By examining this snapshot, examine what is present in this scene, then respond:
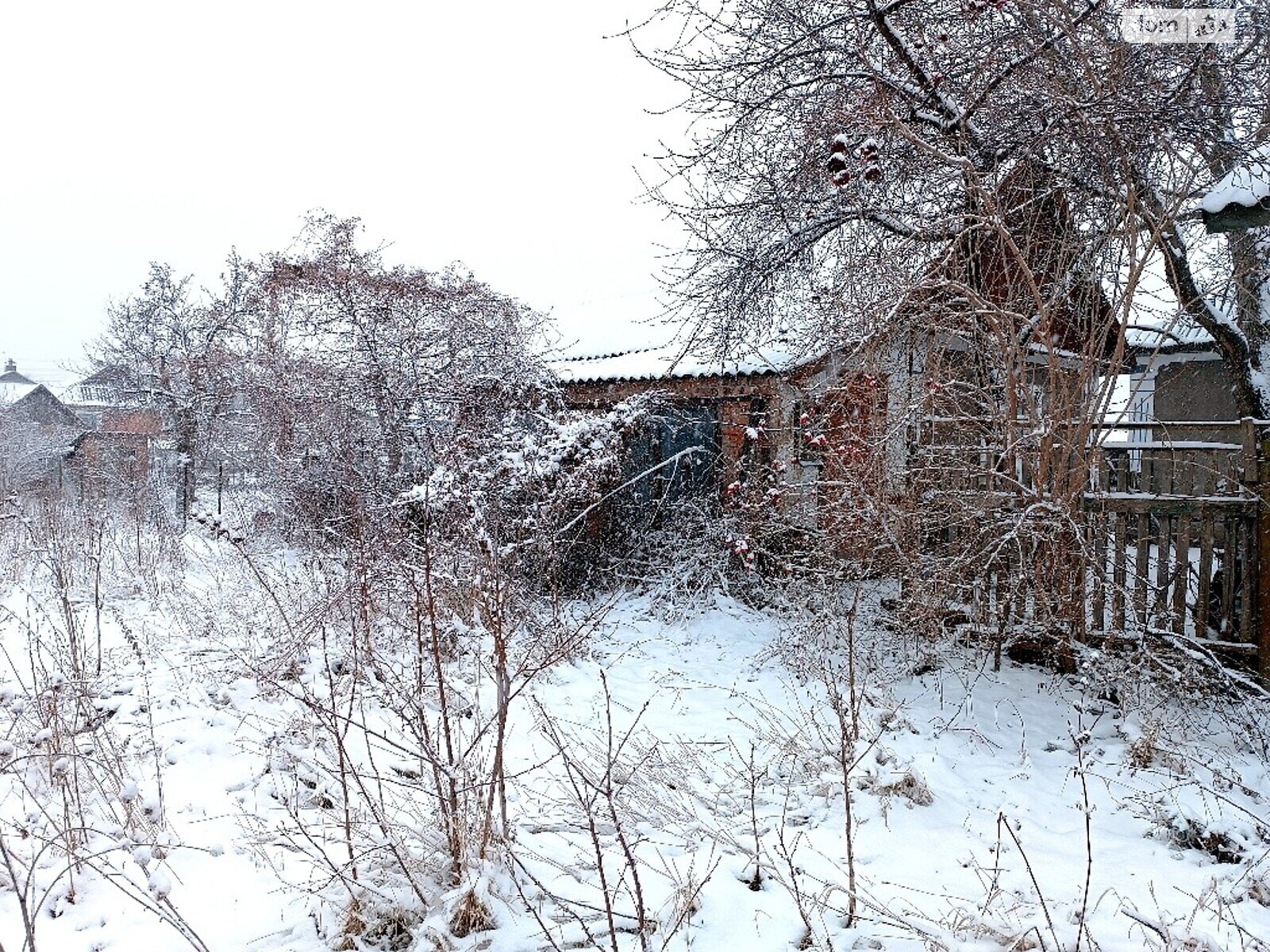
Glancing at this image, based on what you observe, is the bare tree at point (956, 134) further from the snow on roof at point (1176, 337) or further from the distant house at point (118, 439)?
the distant house at point (118, 439)

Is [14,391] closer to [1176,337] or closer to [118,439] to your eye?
[118,439]

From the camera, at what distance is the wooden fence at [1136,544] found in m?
4.38

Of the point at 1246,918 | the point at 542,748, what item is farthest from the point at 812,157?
the point at 1246,918

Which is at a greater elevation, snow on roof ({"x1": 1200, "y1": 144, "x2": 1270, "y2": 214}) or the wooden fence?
snow on roof ({"x1": 1200, "y1": 144, "x2": 1270, "y2": 214})

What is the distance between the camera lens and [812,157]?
5.71 meters

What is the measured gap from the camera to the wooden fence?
4.38 m

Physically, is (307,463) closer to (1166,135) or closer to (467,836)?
(467,836)

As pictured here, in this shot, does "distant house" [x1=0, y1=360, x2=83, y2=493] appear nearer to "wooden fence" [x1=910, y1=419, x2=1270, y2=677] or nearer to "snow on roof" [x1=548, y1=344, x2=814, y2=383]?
"snow on roof" [x1=548, y1=344, x2=814, y2=383]

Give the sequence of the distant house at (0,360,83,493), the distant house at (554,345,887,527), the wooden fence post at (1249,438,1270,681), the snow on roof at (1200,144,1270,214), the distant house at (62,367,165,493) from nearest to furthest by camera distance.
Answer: the snow on roof at (1200,144,1270,214) → the wooden fence post at (1249,438,1270,681) → the distant house at (554,345,887,527) → the distant house at (62,367,165,493) → the distant house at (0,360,83,493)

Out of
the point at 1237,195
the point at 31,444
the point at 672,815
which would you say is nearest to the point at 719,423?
the point at 1237,195

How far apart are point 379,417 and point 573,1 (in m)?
5.71

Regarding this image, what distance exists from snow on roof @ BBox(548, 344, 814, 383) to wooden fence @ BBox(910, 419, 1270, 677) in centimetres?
189

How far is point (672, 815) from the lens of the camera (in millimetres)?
3287

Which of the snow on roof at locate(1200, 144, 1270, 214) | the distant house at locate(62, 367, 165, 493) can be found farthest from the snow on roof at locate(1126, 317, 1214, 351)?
the distant house at locate(62, 367, 165, 493)
